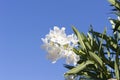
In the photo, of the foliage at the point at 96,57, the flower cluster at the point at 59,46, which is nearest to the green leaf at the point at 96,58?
the foliage at the point at 96,57

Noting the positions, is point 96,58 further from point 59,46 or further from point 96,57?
point 59,46

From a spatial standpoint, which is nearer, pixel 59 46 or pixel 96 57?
pixel 59 46

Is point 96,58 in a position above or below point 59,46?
above

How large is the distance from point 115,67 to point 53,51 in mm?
1323

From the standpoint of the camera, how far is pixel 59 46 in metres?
2.95

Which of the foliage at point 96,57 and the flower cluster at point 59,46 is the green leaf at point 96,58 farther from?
the flower cluster at point 59,46

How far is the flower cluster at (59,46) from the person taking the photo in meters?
2.87

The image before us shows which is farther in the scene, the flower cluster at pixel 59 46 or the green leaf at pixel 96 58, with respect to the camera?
the green leaf at pixel 96 58

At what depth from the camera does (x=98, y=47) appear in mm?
4363

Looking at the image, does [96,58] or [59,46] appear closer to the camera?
[59,46]

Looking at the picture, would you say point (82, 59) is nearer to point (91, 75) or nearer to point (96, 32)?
point (91, 75)

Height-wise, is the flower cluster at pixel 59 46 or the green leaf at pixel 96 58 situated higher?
the green leaf at pixel 96 58

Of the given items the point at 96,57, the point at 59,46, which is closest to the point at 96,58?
the point at 96,57

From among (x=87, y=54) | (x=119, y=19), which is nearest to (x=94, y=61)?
(x=87, y=54)
